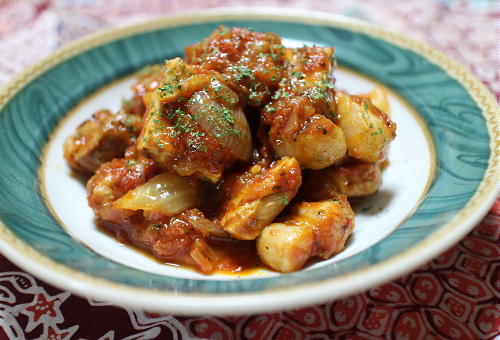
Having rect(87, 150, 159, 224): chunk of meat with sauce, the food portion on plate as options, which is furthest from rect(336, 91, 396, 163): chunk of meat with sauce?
rect(87, 150, 159, 224): chunk of meat with sauce

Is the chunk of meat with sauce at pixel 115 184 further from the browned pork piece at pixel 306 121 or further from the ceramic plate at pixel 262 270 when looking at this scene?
the browned pork piece at pixel 306 121

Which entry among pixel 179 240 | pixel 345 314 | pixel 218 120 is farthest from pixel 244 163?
pixel 345 314

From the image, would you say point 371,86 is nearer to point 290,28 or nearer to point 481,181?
point 290,28

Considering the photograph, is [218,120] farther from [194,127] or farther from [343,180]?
[343,180]

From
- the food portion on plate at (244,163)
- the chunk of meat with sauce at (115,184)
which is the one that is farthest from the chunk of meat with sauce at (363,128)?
the chunk of meat with sauce at (115,184)

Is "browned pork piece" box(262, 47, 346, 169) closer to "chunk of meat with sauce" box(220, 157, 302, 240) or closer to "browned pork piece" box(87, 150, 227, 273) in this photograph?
"chunk of meat with sauce" box(220, 157, 302, 240)

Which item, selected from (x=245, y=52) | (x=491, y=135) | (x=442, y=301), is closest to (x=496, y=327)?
(x=442, y=301)
